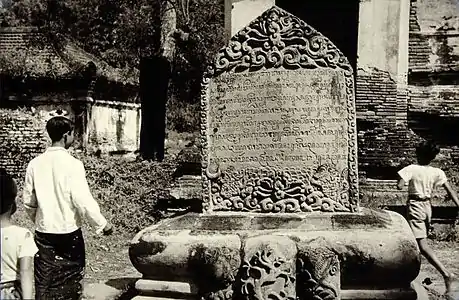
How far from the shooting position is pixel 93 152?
17.3 metres

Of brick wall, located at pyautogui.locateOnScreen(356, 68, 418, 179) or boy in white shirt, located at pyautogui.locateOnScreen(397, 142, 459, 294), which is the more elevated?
brick wall, located at pyautogui.locateOnScreen(356, 68, 418, 179)

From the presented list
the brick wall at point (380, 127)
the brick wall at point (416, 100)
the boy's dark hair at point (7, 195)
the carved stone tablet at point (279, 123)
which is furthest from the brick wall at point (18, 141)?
the boy's dark hair at point (7, 195)

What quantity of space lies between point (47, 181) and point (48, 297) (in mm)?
833

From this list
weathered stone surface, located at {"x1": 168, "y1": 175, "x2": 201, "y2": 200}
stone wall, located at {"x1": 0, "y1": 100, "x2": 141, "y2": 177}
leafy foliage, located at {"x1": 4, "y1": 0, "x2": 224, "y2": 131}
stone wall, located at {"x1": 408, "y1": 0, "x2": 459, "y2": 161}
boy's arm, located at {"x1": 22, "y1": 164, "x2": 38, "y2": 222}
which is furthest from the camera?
leafy foliage, located at {"x1": 4, "y1": 0, "x2": 224, "y2": 131}

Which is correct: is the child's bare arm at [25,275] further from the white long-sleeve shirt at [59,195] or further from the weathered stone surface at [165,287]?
the weathered stone surface at [165,287]

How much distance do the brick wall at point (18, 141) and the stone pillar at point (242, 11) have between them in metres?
6.09

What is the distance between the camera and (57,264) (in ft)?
14.6

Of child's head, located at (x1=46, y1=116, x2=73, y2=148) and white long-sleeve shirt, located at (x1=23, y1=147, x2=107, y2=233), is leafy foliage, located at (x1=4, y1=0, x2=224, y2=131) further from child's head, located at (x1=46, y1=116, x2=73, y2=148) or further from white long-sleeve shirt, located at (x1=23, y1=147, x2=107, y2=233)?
white long-sleeve shirt, located at (x1=23, y1=147, x2=107, y2=233)

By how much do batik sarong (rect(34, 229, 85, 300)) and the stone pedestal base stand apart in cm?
42

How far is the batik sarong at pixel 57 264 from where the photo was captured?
4.40 meters

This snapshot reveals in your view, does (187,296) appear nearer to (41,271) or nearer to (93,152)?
(41,271)

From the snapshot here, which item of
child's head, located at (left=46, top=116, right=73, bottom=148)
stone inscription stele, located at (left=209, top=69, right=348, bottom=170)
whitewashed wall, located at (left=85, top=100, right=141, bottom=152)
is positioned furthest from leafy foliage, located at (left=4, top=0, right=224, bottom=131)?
child's head, located at (left=46, top=116, right=73, bottom=148)

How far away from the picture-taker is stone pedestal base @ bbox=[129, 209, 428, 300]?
407 cm

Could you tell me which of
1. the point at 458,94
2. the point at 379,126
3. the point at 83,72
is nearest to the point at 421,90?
the point at 458,94
